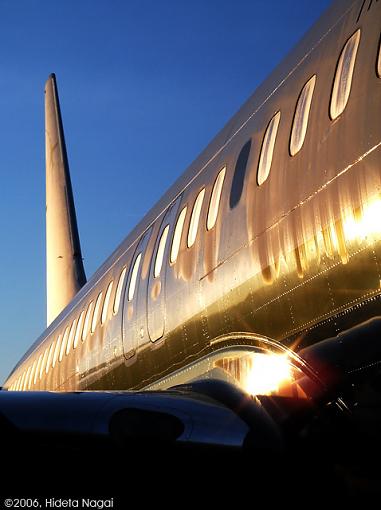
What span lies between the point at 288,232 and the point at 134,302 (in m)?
4.26

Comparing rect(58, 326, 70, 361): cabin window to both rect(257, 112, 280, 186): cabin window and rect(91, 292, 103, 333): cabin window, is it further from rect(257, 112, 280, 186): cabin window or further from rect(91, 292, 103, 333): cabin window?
rect(257, 112, 280, 186): cabin window

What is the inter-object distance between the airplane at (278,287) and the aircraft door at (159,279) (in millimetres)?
45

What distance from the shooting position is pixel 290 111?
6.10 meters

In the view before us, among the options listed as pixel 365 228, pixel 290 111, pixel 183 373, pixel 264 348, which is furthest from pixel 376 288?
pixel 183 373

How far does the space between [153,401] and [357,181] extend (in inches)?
75.4

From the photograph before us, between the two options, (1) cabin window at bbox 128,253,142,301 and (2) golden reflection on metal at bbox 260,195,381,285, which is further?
(1) cabin window at bbox 128,253,142,301

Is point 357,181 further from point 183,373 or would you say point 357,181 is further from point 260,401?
point 183,373

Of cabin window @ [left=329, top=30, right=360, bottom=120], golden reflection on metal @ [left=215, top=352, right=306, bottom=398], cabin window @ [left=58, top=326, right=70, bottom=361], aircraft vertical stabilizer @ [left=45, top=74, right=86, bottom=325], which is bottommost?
golden reflection on metal @ [left=215, top=352, right=306, bottom=398]

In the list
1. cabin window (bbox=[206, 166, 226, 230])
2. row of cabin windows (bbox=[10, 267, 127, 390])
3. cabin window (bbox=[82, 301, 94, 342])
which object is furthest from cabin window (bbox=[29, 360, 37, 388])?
cabin window (bbox=[206, 166, 226, 230])

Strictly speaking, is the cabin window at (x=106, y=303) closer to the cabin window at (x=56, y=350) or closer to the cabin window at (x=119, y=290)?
the cabin window at (x=119, y=290)

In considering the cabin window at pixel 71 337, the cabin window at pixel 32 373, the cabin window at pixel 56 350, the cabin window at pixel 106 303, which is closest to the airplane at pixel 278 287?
the cabin window at pixel 106 303

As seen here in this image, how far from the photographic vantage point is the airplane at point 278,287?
474cm

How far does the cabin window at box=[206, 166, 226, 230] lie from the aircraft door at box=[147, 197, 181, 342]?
1249 millimetres

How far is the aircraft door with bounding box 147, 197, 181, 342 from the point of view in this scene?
8.45 m
